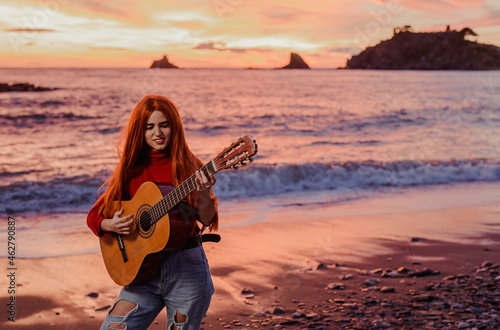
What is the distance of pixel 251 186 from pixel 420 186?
3.90 meters

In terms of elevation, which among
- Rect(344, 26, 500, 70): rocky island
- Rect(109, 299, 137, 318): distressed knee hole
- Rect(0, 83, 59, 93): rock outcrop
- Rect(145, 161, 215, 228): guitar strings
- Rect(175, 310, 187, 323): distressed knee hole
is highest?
Rect(344, 26, 500, 70): rocky island

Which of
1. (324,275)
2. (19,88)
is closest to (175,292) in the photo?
(324,275)

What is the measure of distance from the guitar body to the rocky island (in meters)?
84.0

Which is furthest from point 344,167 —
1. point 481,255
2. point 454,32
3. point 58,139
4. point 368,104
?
point 454,32

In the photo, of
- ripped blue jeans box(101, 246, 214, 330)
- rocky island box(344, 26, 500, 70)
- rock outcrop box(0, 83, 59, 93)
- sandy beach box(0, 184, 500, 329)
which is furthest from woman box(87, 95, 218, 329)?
rocky island box(344, 26, 500, 70)

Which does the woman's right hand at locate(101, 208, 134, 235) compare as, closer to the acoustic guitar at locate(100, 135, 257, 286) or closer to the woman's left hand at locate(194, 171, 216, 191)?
the acoustic guitar at locate(100, 135, 257, 286)

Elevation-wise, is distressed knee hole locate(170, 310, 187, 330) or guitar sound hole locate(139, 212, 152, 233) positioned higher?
guitar sound hole locate(139, 212, 152, 233)

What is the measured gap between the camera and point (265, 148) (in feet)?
50.0

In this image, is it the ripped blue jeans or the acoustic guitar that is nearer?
the acoustic guitar

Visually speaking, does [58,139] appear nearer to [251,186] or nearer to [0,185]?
[0,185]

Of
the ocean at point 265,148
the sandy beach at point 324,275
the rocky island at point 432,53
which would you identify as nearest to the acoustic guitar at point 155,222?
the ocean at point 265,148

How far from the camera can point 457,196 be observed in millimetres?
9961

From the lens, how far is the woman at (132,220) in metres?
2.42

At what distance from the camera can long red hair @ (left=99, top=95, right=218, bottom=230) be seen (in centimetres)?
251
